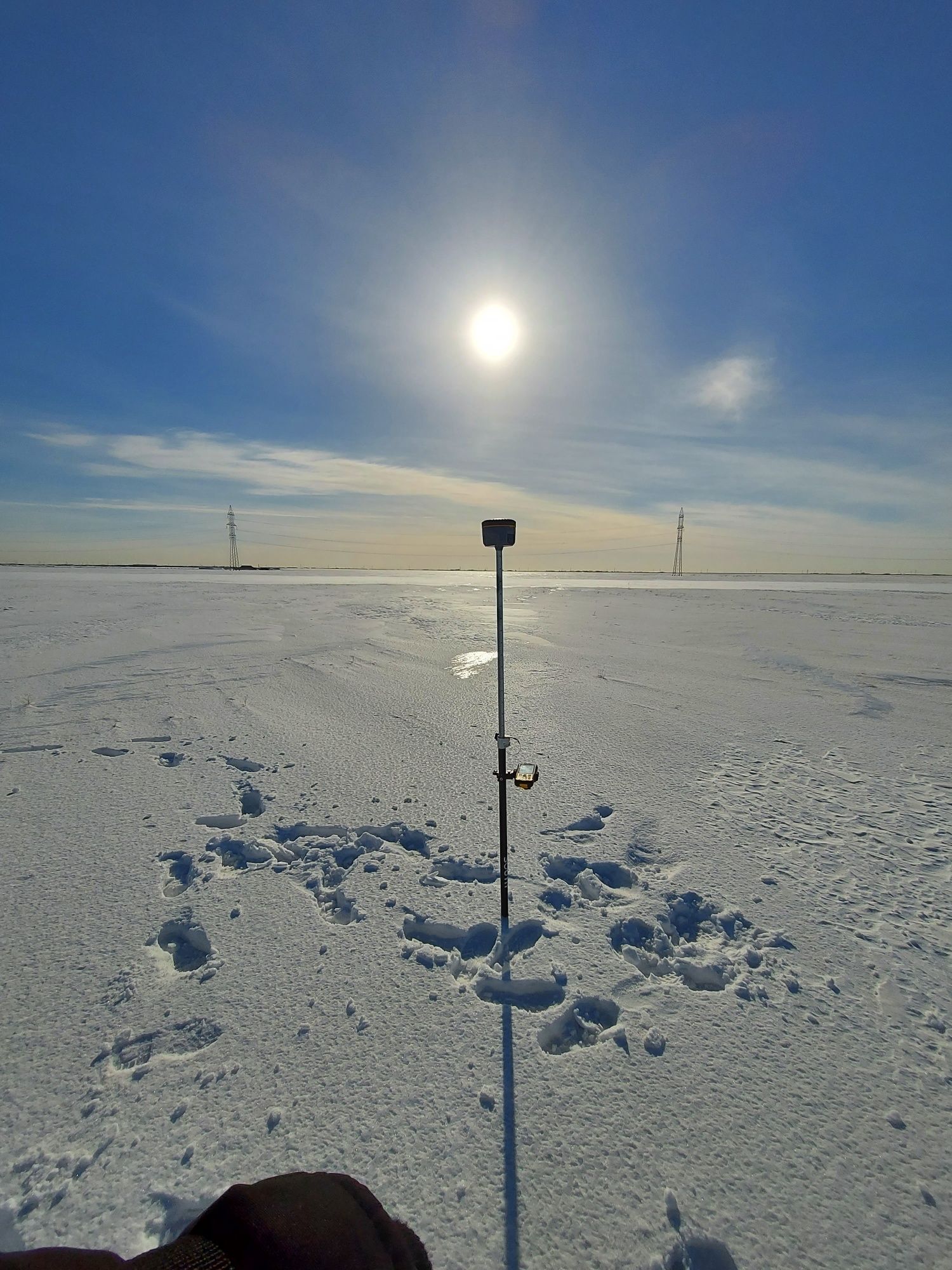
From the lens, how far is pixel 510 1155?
1.72 m

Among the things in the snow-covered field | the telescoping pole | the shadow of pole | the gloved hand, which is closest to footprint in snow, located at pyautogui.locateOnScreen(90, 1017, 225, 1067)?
the snow-covered field

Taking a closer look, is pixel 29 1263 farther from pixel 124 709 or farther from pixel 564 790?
pixel 124 709

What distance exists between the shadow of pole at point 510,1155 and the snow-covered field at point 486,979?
20 millimetres

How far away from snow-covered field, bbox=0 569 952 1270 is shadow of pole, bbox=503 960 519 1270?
0.07ft

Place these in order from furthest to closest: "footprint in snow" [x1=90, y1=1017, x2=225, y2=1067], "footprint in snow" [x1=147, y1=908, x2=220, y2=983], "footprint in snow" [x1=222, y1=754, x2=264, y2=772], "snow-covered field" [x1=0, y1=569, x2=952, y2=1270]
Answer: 1. "footprint in snow" [x1=222, y1=754, x2=264, y2=772]
2. "footprint in snow" [x1=147, y1=908, x2=220, y2=983]
3. "footprint in snow" [x1=90, y1=1017, x2=225, y2=1067]
4. "snow-covered field" [x1=0, y1=569, x2=952, y2=1270]

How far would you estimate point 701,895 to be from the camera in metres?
2.96

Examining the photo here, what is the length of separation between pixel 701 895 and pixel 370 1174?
2.08 m

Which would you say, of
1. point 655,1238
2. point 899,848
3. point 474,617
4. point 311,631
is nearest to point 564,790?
point 899,848

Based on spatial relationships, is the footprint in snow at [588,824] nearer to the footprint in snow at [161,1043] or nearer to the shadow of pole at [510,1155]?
the shadow of pole at [510,1155]

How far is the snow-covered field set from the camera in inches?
63.8

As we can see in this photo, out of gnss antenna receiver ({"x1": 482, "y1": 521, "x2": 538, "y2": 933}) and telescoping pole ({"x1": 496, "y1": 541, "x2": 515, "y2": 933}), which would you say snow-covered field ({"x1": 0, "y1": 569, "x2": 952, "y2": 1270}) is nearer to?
telescoping pole ({"x1": 496, "y1": 541, "x2": 515, "y2": 933})

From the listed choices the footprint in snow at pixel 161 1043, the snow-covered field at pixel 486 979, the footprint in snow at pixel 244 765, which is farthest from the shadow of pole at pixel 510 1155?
the footprint in snow at pixel 244 765

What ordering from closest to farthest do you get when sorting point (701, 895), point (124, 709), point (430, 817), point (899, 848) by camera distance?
point (701, 895), point (899, 848), point (430, 817), point (124, 709)

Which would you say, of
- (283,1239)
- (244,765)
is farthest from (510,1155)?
(244,765)
